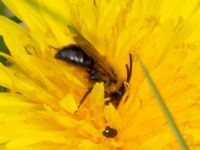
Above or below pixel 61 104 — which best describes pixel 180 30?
above

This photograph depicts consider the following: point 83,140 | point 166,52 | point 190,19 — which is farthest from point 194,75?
point 83,140

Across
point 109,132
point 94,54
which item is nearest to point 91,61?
point 94,54

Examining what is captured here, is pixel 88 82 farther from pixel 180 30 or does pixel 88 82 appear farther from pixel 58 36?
pixel 180 30

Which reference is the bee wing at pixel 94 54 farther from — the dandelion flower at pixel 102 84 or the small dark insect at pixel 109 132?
the small dark insect at pixel 109 132

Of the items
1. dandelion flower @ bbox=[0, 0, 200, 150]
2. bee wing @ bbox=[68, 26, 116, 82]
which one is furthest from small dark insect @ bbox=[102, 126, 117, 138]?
bee wing @ bbox=[68, 26, 116, 82]

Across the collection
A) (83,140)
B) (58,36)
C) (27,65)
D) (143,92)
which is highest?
(58,36)

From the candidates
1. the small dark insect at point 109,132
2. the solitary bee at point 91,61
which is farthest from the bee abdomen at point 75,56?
the small dark insect at point 109,132
